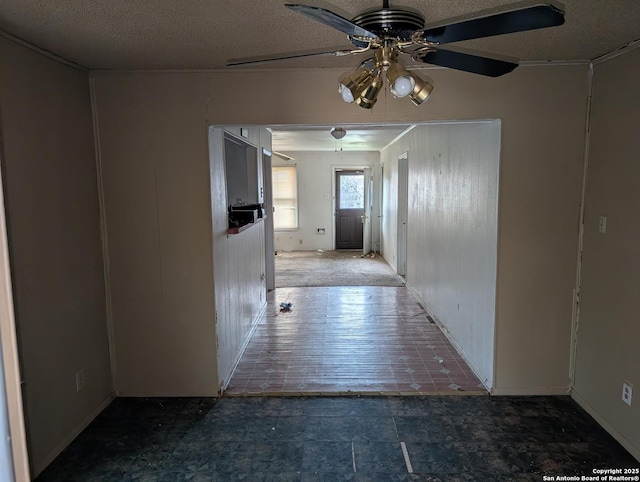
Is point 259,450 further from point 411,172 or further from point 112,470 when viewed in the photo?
point 411,172

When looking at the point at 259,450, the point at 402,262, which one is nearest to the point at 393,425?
the point at 259,450

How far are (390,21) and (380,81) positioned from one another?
0.85ft

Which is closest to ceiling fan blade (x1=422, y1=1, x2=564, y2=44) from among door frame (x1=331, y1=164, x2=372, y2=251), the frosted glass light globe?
the frosted glass light globe

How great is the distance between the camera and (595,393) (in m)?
2.67

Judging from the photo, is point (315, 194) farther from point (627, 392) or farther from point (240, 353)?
point (627, 392)

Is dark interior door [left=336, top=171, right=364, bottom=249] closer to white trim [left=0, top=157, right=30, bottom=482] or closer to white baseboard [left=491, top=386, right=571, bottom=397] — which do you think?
white baseboard [left=491, top=386, right=571, bottom=397]

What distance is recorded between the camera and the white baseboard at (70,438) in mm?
2221

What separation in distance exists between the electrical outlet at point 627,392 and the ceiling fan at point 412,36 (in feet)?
6.25

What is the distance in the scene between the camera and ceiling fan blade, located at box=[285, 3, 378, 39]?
111 centimetres

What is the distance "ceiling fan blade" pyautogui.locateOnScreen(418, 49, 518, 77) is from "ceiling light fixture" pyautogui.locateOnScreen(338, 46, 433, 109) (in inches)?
4.7

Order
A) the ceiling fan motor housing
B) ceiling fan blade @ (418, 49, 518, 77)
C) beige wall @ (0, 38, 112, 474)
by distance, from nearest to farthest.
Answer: the ceiling fan motor housing
ceiling fan blade @ (418, 49, 518, 77)
beige wall @ (0, 38, 112, 474)

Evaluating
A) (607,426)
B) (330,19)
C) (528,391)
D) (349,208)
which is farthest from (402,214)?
(330,19)

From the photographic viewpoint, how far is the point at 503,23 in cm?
119

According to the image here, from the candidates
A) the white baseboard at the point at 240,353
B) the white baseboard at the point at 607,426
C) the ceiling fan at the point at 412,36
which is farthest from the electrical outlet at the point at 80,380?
the white baseboard at the point at 607,426
